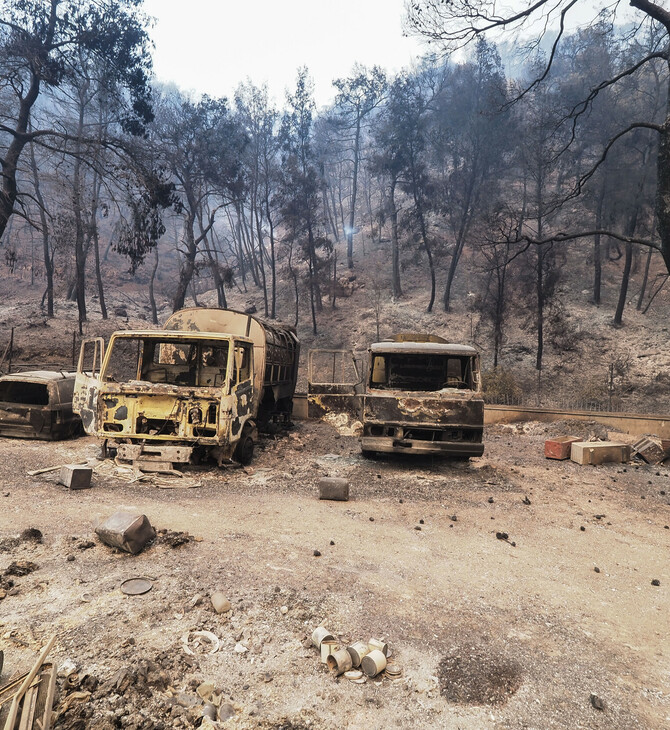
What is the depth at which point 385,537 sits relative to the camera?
5027 millimetres

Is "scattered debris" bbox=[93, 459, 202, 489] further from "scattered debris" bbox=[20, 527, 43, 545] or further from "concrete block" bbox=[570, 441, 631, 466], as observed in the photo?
"concrete block" bbox=[570, 441, 631, 466]

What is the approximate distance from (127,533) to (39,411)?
6427 mm

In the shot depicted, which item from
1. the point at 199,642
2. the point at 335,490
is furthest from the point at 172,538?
the point at 335,490

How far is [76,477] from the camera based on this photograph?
20.0ft

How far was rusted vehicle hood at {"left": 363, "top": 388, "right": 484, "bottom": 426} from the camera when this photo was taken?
7.70 meters

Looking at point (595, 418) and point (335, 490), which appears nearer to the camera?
point (335, 490)

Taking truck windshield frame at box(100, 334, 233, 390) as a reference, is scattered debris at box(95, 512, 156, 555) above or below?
below

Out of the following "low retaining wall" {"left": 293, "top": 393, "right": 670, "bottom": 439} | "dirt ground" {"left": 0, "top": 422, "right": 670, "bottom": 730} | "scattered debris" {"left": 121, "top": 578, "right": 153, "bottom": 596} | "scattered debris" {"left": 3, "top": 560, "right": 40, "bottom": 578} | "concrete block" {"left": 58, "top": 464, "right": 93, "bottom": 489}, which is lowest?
"dirt ground" {"left": 0, "top": 422, "right": 670, "bottom": 730}

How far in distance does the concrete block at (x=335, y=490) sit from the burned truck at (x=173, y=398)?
1832 mm

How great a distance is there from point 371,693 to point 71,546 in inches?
128

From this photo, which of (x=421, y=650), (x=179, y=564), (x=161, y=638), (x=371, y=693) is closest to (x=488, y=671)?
(x=421, y=650)

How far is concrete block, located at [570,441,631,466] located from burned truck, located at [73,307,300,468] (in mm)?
6722

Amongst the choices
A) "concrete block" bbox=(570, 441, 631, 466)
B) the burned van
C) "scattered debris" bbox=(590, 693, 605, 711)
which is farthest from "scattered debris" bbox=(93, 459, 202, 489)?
"concrete block" bbox=(570, 441, 631, 466)

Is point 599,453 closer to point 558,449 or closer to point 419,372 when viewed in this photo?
point 558,449
